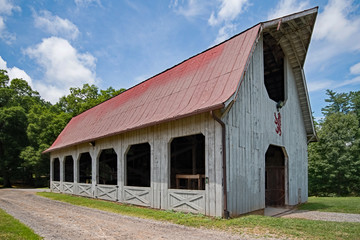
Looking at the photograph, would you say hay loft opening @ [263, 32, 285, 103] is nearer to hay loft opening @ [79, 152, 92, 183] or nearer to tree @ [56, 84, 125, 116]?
hay loft opening @ [79, 152, 92, 183]

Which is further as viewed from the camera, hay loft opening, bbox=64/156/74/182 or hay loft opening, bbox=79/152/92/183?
hay loft opening, bbox=64/156/74/182

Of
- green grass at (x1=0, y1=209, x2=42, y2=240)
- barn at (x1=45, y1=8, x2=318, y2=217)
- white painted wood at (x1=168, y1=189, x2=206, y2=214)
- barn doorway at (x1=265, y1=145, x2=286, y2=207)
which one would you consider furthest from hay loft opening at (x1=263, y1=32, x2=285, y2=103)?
green grass at (x1=0, y1=209, x2=42, y2=240)

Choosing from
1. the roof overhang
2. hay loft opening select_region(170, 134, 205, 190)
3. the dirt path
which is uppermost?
the roof overhang

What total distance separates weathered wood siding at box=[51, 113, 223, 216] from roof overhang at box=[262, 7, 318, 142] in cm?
443

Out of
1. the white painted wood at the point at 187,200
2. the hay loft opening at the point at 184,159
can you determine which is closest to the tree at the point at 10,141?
the hay loft opening at the point at 184,159

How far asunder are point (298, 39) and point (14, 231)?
12.0m

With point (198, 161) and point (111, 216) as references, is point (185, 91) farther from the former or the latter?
point (198, 161)

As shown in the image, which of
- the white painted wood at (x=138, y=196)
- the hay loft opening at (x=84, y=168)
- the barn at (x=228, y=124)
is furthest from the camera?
the hay loft opening at (x=84, y=168)

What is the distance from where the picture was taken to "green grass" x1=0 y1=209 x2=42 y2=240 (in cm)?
631

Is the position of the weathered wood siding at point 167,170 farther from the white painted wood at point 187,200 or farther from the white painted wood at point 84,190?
the white painted wood at point 84,190

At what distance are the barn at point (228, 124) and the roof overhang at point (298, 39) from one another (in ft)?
0.13

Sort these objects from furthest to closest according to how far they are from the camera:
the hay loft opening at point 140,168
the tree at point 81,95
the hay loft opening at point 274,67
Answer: the tree at point 81,95, the hay loft opening at point 140,168, the hay loft opening at point 274,67

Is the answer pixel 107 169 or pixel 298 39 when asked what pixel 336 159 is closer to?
pixel 298 39

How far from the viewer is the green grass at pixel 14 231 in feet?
20.7
